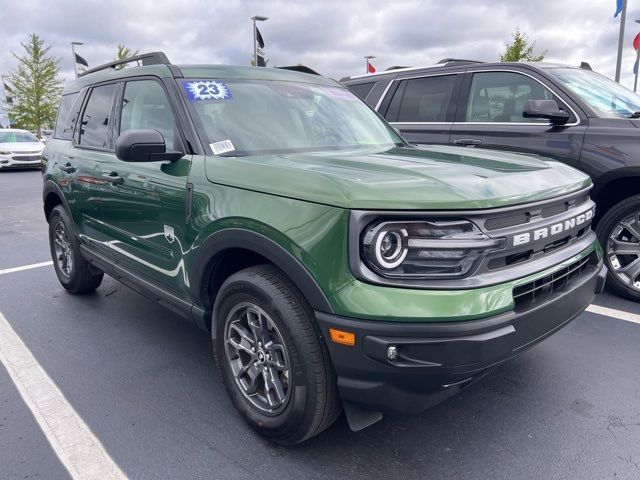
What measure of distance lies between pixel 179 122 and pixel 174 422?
1.60 metres

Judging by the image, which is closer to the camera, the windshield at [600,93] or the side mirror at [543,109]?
the side mirror at [543,109]

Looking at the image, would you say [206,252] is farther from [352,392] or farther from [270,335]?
[352,392]

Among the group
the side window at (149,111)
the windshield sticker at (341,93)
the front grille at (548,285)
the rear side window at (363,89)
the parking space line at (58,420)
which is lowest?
the parking space line at (58,420)

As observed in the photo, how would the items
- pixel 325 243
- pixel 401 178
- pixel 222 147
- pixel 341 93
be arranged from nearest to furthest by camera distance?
pixel 325 243, pixel 401 178, pixel 222 147, pixel 341 93

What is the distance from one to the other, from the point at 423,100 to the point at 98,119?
10.4ft

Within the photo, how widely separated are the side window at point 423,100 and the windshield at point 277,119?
1.82 meters

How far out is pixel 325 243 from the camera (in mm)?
2021

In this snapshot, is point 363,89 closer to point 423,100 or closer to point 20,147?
point 423,100

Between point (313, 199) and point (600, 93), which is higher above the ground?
point (600, 93)

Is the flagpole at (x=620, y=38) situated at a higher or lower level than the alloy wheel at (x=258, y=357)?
higher

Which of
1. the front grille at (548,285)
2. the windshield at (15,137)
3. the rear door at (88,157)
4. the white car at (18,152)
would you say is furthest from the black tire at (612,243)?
the windshield at (15,137)

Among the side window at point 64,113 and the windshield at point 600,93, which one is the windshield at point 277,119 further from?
the side window at point 64,113

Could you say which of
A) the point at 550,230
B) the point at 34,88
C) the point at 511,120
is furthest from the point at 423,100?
the point at 34,88

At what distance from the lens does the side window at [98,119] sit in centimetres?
379
